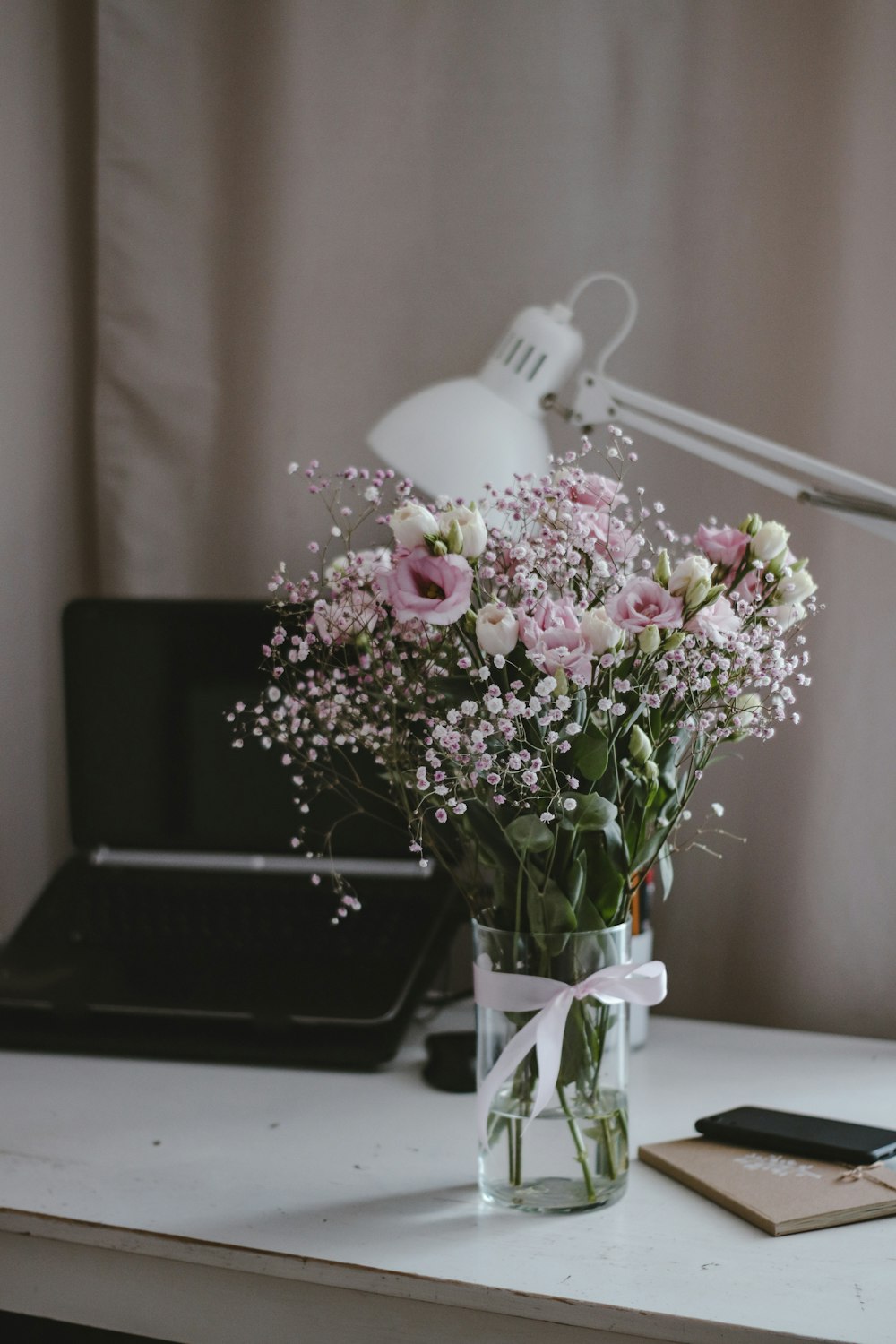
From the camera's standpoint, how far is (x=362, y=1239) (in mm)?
675

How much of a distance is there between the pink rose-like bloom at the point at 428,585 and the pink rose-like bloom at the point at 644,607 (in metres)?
0.08

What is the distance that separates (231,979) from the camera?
3.33 ft

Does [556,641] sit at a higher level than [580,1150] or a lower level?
higher

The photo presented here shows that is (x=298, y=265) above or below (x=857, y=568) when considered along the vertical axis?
above

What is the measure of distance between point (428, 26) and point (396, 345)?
0.30 meters

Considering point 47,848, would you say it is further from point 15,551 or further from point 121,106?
point 121,106

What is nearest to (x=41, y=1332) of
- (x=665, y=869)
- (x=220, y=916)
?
(x=220, y=916)

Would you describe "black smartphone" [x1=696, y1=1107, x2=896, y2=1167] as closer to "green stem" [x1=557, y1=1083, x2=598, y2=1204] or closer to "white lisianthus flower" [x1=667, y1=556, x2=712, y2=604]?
"green stem" [x1=557, y1=1083, x2=598, y2=1204]

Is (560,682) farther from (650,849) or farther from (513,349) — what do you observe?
(513,349)

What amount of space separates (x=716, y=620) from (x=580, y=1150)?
12.8 inches

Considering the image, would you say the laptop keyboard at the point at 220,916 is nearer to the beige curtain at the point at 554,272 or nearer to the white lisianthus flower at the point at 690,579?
the beige curtain at the point at 554,272

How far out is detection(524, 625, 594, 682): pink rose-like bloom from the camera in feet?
2.04

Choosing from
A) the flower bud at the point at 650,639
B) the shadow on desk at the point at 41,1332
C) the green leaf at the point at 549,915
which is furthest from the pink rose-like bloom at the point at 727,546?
the shadow on desk at the point at 41,1332

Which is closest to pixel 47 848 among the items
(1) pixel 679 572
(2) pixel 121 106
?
(2) pixel 121 106
